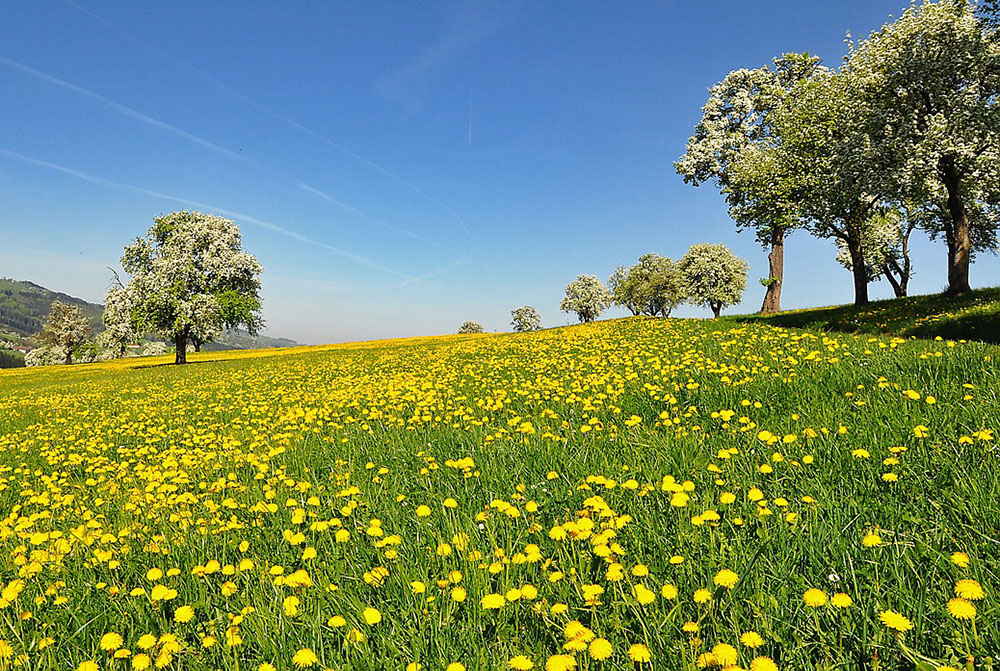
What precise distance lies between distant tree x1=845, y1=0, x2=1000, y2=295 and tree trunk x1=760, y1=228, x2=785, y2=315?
11.8 metres

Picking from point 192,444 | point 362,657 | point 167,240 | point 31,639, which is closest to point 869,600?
point 362,657

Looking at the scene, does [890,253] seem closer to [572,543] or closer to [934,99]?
[934,99]

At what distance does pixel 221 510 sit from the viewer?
4703 mm

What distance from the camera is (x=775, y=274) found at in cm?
3114

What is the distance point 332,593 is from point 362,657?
2.03 feet

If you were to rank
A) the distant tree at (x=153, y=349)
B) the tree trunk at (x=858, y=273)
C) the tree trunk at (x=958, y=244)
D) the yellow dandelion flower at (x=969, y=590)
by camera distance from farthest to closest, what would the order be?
the distant tree at (x=153, y=349), the tree trunk at (x=858, y=273), the tree trunk at (x=958, y=244), the yellow dandelion flower at (x=969, y=590)

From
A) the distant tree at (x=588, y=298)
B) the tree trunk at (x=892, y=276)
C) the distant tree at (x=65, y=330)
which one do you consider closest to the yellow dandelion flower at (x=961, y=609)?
the tree trunk at (x=892, y=276)

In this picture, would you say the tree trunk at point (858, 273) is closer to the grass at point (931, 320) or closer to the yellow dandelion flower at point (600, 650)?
the grass at point (931, 320)

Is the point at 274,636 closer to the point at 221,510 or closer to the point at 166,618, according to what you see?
the point at 166,618

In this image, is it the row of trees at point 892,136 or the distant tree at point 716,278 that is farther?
the distant tree at point 716,278

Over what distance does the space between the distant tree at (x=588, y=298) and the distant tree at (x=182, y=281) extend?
3203 inches

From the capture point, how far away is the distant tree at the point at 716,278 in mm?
72125

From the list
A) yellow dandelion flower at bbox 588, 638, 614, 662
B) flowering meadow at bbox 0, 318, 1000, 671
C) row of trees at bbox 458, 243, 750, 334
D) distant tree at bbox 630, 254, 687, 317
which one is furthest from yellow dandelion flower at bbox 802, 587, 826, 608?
distant tree at bbox 630, 254, 687, 317

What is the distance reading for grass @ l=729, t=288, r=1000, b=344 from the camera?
42.4 feet
